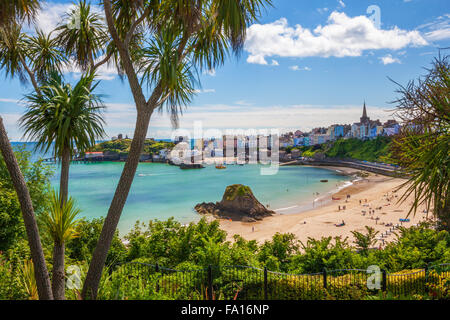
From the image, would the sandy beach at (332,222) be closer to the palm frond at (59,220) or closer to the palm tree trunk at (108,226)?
the palm tree trunk at (108,226)

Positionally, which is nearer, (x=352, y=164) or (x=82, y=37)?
(x=82, y=37)

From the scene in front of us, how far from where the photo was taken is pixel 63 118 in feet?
11.9

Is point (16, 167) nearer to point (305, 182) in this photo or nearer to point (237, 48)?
point (237, 48)

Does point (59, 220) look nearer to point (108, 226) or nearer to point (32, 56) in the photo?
point (108, 226)

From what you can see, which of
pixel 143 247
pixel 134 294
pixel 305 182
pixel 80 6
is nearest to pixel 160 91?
pixel 80 6

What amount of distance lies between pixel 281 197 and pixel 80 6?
38.5m

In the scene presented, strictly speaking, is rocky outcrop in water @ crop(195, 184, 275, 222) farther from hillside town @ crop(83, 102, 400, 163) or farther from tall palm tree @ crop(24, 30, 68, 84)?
hillside town @ crop(83, 102, 400, 163)

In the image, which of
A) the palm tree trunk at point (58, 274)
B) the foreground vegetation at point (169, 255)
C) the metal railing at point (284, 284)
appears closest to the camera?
the palm tree trunk at point (58, 274)

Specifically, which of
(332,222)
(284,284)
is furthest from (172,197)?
(284,284)

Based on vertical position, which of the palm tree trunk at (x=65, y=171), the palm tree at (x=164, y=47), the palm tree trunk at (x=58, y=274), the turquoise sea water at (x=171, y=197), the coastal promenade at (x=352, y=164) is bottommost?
the turquoise sea water at (x=171, y=197)

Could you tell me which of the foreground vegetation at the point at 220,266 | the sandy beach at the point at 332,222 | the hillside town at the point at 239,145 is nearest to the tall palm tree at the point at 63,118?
the foreground vegetation at the point at 220,266

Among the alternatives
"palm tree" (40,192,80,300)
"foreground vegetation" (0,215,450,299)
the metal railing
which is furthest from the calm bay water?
"palm tree" (40,192,80,300)

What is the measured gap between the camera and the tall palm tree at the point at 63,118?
3.57 m
